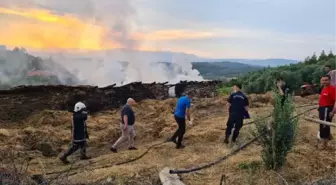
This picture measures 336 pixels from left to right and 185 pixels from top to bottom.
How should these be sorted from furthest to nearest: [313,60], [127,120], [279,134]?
[313,60], [127,120], [279,134]

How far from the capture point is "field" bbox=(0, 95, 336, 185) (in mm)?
8555

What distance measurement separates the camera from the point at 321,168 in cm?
892

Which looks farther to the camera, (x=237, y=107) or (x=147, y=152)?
(x=147, y=152)

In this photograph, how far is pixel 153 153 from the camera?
11.5 meters

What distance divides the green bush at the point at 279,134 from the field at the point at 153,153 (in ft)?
0.86

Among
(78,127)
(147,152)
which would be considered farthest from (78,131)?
(147,152)

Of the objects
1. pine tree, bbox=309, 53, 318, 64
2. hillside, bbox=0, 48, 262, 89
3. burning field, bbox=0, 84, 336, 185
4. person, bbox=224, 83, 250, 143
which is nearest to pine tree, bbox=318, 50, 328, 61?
pine tree, bbox=309, 53, 318, 64

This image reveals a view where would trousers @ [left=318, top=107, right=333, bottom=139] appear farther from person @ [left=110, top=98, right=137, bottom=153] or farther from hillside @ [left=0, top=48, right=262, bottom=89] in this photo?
hillside @ [left=0, top=48, right=262, bottom=89]

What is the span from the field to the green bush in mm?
262

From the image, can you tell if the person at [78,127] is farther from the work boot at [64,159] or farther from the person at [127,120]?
the person at [127,120]

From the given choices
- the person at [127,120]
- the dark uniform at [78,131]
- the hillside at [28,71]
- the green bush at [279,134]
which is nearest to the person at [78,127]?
the dark uniform at [78,131]

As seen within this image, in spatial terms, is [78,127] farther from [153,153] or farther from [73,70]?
[73,70]

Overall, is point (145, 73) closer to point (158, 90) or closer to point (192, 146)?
point (158, 90)

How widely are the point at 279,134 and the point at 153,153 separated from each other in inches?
159
